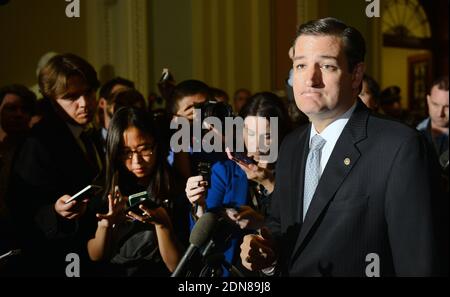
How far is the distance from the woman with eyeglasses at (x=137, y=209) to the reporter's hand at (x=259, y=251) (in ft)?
0.90

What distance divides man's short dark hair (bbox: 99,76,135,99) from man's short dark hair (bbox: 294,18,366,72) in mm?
679

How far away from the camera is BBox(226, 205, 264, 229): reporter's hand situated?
5.12ft

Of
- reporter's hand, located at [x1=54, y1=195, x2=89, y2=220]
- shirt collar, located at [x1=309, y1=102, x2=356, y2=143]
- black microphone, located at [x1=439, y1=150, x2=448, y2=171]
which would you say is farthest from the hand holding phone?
black microphone, located at [x1=439, y1=150, x2=448, y2=171]

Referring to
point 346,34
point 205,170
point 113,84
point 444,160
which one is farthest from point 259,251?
point 444,160

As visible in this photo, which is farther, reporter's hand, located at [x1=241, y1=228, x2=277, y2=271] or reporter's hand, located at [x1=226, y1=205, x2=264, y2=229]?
reporter's hand, located at [x1=226, y1=205, x2=264, y2=229]

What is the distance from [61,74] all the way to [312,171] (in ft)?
2.63

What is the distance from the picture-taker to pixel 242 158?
163 cm

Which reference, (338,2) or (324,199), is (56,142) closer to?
(324,199)

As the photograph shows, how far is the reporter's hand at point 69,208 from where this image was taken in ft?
4.99

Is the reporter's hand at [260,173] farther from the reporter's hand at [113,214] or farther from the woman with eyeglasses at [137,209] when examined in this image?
the reporter's hand at [113,214]

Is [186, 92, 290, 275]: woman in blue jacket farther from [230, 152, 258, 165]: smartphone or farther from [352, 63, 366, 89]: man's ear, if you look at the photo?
[352, 63, 366, 89]: man's ear

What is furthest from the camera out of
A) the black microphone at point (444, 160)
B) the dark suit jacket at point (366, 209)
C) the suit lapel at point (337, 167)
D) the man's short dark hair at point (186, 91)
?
the black microphone at point (444, 160)

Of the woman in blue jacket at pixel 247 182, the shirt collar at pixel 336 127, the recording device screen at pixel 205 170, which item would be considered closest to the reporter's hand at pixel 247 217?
the woman in blue jacket at pixel 247 182
